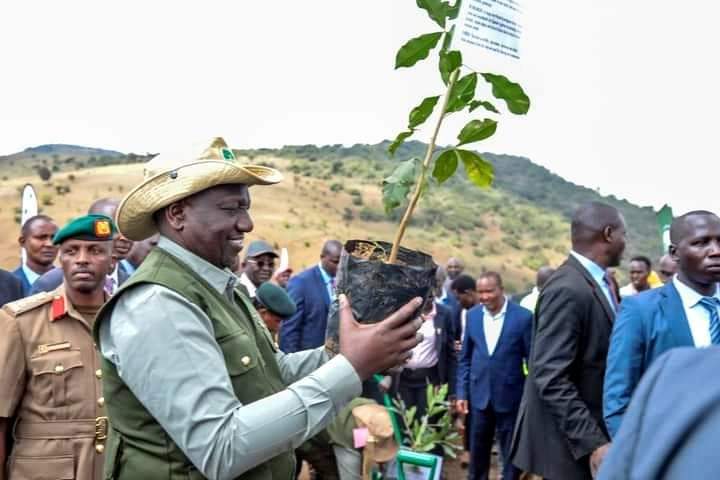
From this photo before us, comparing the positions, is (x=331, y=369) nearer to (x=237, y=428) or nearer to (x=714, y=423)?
(x=237, y=428)

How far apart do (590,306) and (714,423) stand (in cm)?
365

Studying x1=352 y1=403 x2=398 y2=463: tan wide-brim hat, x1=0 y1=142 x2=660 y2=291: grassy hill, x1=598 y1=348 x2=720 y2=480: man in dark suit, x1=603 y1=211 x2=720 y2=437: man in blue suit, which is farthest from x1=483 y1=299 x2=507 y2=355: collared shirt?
x1=0 y1=142 x2=660 y2=291: grassy hill

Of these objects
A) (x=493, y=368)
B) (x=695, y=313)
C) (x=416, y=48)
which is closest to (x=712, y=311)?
(x=695, y=313)

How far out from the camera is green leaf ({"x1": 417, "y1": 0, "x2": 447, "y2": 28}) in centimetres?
258

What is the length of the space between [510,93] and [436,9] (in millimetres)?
332

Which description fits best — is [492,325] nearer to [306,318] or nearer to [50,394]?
[306,318]

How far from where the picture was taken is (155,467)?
230cm

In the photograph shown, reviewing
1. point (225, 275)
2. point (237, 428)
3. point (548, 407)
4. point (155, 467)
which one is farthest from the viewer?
point (548, 407)

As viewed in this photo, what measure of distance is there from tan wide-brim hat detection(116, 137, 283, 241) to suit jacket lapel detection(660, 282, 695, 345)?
7.07 feet

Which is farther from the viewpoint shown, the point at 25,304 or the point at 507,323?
the point at 507,323

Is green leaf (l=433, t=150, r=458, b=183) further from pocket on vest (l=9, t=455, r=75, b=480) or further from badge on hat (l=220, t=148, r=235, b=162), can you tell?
pocket on vest (l=9, t=455, r=75, b=480)

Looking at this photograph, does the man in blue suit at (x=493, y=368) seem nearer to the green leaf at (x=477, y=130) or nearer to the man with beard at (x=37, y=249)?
the man with beard at (x=37, y=249)

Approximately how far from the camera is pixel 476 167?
2766mm

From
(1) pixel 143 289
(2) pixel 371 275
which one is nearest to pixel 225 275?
(1) pixel 143 289
